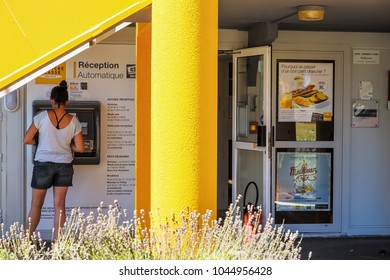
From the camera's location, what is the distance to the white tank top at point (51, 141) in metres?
7.23

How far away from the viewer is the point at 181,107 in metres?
4.84

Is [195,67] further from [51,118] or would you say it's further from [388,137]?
[388,137]

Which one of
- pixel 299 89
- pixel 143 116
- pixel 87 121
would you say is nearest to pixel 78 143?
pixel 87 121

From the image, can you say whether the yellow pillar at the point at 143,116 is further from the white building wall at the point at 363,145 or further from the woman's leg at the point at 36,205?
the white building wall at the point at 363,145

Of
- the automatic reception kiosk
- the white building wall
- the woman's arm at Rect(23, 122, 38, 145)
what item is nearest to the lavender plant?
the woman's arm at Rect(23, 122, 38, 145)

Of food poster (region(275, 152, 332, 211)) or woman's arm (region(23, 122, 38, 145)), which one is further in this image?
food poster (region(275, 152, 332, 211))

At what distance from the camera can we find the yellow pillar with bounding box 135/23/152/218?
594cm

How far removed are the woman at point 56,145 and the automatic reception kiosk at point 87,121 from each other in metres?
0.62

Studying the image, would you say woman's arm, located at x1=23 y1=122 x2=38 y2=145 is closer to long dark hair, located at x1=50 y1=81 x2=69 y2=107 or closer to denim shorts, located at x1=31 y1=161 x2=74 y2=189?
denim shorts, located at x1=31 y1=161 x2=74 y2=189

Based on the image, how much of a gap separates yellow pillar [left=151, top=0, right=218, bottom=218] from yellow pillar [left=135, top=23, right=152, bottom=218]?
1033mm

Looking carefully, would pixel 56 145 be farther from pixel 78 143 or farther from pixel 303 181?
pixel 303 181

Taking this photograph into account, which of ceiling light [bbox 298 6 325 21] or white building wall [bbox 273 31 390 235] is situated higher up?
ceiling light [bbox 298 6 325 21]

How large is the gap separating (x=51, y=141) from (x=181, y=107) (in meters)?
2.78
